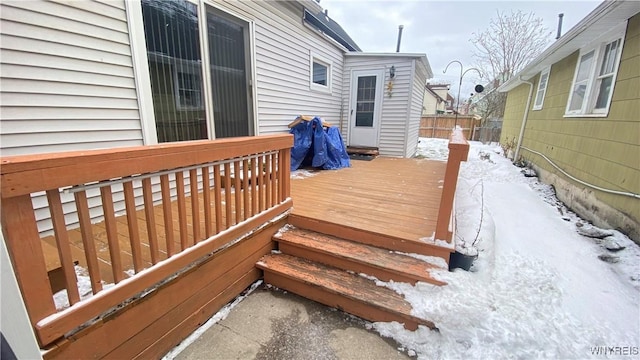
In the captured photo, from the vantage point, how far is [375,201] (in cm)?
322

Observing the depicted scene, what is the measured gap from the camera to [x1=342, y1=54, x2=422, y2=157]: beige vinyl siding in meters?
6.15

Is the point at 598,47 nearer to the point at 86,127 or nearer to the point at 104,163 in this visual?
the point at 104,163

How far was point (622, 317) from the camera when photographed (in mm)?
1924

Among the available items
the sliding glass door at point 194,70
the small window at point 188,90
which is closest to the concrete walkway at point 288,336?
the sliding glass door at point 194,70

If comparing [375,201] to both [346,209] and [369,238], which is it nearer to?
[346,209]

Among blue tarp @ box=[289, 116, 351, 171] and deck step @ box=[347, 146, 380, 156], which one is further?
deck step @ box=[347, 146, 380, 156]

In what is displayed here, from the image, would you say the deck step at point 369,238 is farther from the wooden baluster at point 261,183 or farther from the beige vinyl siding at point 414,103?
the beige vinyl siding at point 414,103

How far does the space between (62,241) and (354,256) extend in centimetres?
180

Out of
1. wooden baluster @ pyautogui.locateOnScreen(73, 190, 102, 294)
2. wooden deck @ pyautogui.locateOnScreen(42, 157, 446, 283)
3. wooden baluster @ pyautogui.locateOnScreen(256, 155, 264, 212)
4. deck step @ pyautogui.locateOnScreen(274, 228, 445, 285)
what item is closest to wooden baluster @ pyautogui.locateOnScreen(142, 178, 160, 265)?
wooden deck @ pyautogui.locateOnScreen(42, 157, 446, 283)

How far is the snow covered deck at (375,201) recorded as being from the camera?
2436 millimetres

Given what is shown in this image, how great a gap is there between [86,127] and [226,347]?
2.08 meters

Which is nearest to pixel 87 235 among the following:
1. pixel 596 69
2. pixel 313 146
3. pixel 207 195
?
pixel 207 195

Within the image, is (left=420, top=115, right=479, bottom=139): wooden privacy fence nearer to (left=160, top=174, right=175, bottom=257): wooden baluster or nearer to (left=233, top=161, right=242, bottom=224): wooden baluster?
(left=233, top=161, right=242, bottom=224): wooden baluster

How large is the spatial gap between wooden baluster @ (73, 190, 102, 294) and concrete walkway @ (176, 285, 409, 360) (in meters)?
0.76
